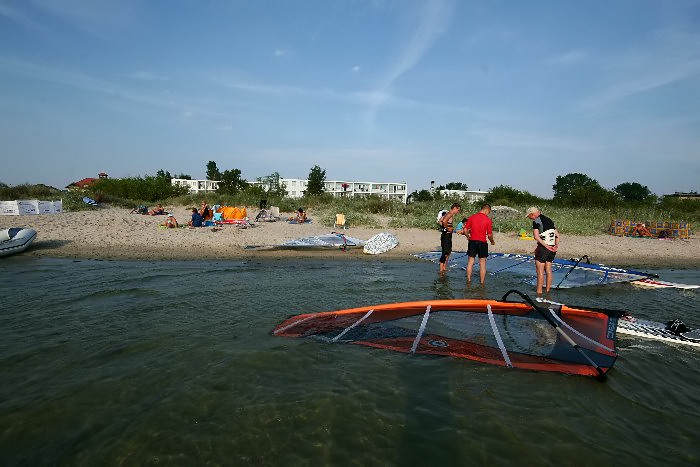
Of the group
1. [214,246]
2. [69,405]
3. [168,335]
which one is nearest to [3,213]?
[214,246]

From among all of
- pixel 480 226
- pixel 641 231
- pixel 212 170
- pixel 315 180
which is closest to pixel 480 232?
pixel 480 226

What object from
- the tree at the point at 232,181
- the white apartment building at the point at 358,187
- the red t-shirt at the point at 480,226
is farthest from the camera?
the white apartment building at the point at 358,187

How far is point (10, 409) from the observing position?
13.5ft

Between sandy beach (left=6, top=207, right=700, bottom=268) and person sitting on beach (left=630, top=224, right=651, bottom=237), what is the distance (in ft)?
3.65

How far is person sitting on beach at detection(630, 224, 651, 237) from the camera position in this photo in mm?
21156

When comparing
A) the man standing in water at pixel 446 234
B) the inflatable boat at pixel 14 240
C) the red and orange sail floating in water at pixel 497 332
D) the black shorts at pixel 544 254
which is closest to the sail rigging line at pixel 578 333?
the red and orange sail floating in water at pixel 497 332

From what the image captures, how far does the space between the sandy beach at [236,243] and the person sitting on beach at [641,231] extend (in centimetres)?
111

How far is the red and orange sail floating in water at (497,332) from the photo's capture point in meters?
4.59

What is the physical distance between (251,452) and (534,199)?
49.6 m

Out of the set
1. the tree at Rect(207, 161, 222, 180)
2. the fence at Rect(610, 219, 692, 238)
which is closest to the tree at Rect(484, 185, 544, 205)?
the fence at Rect(610, 219, 692, 238)

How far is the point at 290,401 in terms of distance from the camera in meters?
4.27

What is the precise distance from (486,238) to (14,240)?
16.0m

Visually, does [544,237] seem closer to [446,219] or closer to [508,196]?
[446,219]

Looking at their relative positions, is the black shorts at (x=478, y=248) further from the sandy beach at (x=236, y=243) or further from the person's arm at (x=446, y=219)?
the sandy beach at (x=236, y=243)
